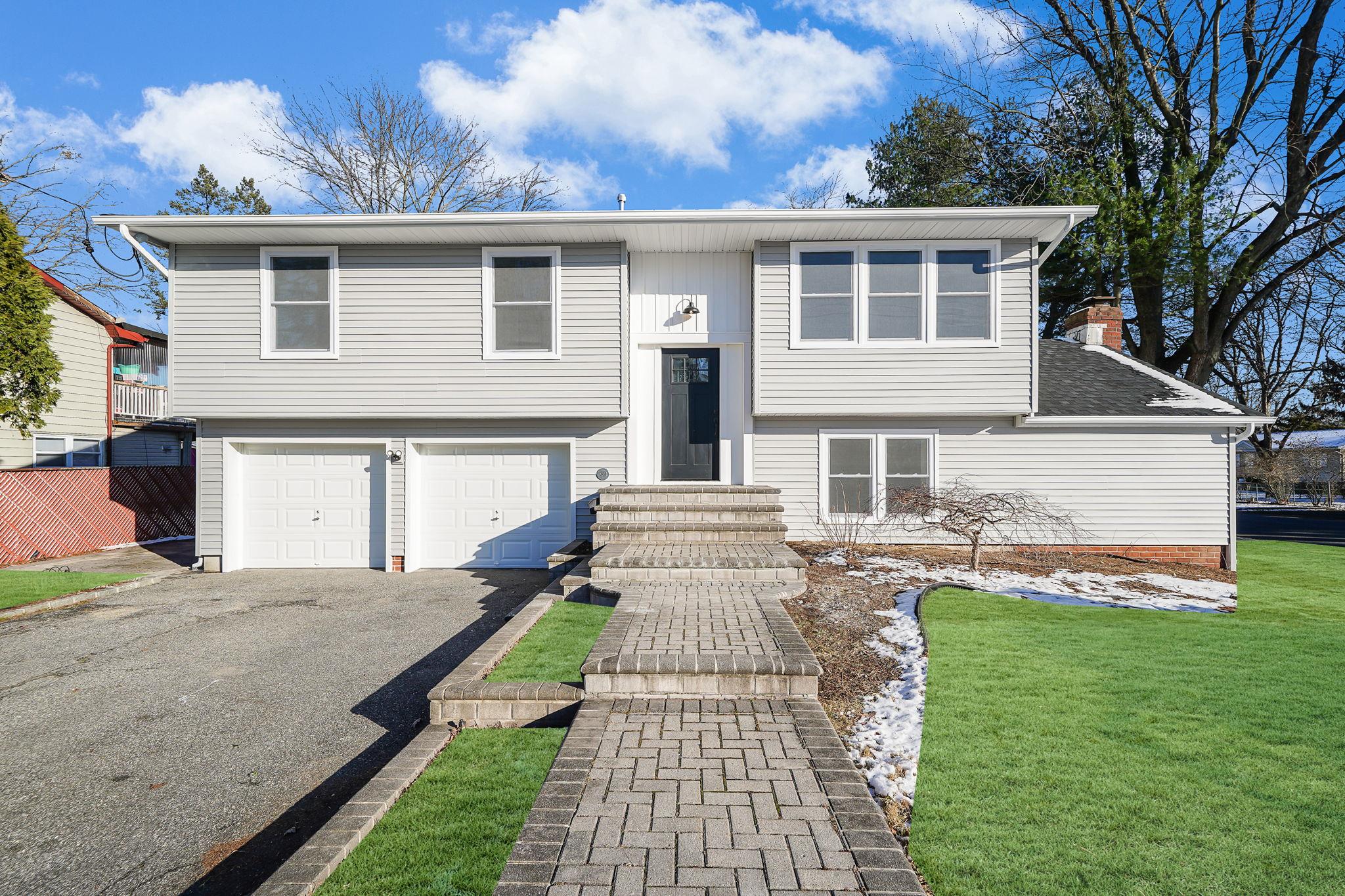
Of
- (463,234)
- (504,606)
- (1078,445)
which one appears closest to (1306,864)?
(504,606)

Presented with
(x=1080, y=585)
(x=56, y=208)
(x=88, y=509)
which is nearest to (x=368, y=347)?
(x=88, y=509)

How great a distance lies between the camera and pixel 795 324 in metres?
9.53

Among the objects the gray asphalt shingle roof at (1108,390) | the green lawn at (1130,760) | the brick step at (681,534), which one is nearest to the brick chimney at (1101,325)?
the gray asphalt shingle roof at (1108,390)

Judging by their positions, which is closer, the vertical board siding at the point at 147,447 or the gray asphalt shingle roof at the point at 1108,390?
the gray asphalt shingle roof at the point at 1108,390

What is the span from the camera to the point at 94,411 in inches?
632

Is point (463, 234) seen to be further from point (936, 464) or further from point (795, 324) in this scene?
point (936, 464)

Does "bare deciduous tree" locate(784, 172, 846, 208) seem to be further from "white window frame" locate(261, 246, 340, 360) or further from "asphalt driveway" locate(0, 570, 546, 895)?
"asphalt driveway" locate(0, 570, 546, 895)

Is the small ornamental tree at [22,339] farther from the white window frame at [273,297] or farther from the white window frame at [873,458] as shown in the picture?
the white window frame at [873,458]

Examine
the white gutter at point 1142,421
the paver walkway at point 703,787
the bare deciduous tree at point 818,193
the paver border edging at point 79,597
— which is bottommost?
the paver border edging at point 79,597

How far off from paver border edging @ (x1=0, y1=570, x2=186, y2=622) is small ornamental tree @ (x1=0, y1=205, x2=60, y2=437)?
160 inches

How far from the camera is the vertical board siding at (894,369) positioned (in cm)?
942

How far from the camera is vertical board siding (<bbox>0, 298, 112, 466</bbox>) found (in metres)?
14.9

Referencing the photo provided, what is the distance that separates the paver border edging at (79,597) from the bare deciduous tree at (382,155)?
14542 mm

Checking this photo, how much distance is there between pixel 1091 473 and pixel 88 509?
18429mm
